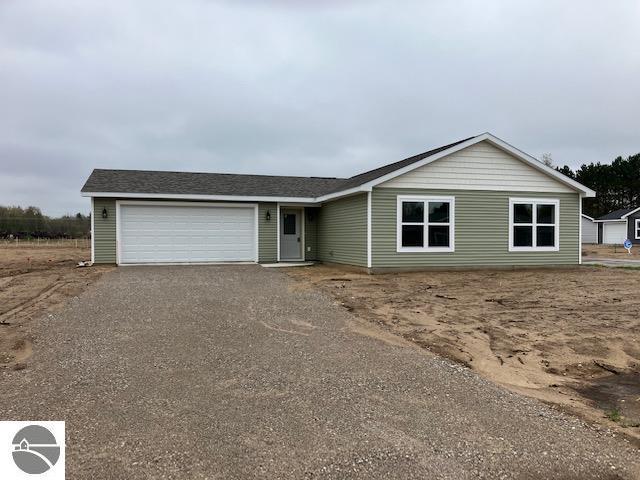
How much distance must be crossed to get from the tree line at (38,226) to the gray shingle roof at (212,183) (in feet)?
82.0

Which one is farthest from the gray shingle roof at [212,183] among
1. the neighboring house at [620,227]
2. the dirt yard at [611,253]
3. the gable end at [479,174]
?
the neighboring house at [620,227]

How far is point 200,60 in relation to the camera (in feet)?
58.7

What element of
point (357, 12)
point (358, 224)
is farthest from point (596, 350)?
point (357, 12)

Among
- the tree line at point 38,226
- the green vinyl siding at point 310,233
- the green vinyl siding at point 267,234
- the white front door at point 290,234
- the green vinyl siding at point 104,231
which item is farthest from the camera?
the tree line at point 38,226

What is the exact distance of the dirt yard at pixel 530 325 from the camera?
16.9ft

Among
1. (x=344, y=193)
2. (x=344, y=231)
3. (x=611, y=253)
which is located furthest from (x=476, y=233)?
(x=611, y=253)

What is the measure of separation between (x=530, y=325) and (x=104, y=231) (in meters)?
13.5

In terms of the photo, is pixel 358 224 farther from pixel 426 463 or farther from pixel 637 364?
pixel 426 463

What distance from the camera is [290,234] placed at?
18.8 meters

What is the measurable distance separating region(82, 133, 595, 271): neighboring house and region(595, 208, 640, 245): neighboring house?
28926mm

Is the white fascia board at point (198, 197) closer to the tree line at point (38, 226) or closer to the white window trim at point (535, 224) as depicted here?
the white window trim at point (535, 224)

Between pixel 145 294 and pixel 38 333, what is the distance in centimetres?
329

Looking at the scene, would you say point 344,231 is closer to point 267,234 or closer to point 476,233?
point 267,234

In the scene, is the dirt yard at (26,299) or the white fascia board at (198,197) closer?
the dirt yard at (26,299)
